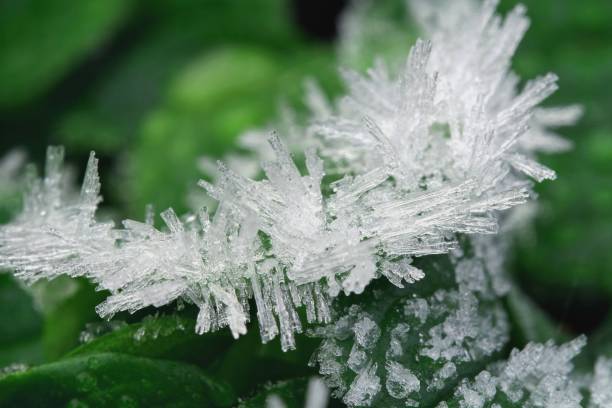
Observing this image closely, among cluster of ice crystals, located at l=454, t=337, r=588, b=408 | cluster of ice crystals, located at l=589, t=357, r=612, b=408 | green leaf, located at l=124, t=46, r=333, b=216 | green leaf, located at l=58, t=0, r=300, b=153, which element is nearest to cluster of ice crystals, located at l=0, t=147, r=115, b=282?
cluster of ice crystals, located at l=454, t=337, r=588, b=408

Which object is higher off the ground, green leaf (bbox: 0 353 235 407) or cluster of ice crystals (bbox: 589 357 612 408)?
green leaf (bbox: 0 353 235 407)

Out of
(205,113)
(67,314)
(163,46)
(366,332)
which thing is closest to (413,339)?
(366,332)

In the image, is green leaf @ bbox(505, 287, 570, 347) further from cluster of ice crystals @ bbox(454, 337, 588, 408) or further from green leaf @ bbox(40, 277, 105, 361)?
green leaf @ bbox(40, 277, 105, 361)

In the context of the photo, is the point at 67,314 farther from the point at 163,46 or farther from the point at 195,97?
the point at 163,46

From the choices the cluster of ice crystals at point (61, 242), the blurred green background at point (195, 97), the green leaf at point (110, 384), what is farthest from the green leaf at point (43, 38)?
the green leaf at point (110, 384)

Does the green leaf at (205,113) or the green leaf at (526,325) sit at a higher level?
the green leaf at (205,113)

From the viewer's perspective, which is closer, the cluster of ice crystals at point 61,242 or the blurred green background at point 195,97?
the cluster of ice crystals at point 61,242

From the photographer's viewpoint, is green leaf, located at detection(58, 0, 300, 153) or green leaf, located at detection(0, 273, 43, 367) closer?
green leaf, located at detection(0, 273, 43, 367)

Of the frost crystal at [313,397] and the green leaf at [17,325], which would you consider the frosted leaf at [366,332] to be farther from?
the green leaf at [17,325]
